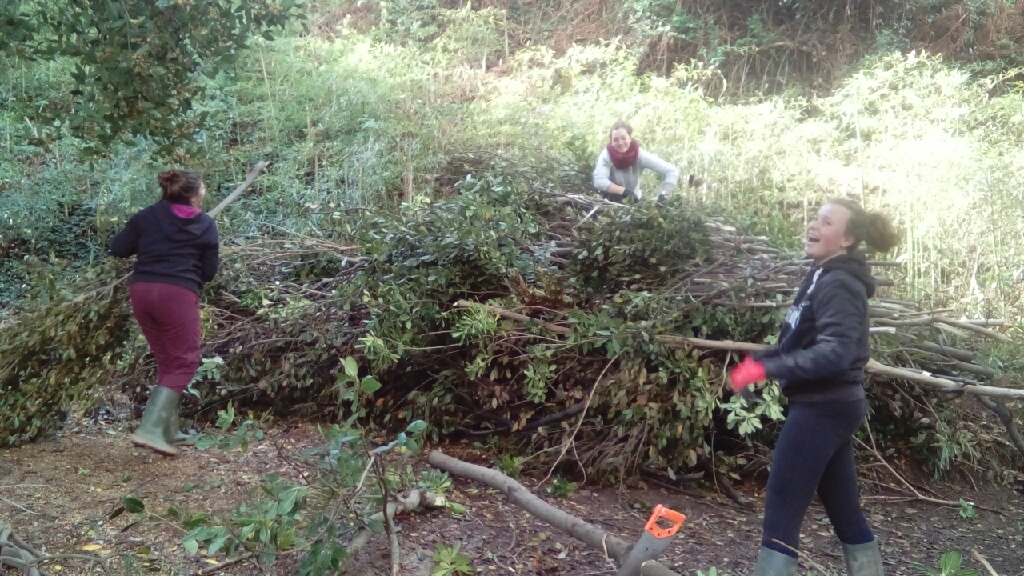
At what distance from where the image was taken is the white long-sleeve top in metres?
6.56

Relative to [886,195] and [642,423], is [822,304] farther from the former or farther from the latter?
[886,195]

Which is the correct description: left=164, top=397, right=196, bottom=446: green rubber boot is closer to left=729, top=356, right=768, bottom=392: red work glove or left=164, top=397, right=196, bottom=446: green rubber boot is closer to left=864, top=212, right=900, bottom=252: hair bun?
left=729, top=356, right=768, bottom=392: red work glove

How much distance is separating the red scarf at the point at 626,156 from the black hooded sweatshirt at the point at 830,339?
12.6 feet

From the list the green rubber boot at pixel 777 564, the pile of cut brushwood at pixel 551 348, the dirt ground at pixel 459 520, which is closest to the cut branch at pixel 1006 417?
the pile of cut brushwood at pixel 551 348

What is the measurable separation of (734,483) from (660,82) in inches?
280

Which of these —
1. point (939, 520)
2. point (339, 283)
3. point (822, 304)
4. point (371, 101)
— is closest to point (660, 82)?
point (371, 101)

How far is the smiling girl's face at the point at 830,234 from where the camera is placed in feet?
9.25

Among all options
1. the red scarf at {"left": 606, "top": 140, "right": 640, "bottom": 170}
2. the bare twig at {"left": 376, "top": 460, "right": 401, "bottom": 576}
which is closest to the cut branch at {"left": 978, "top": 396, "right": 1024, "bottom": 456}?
the red scarf at {"left": 606, "top": 140, "right": 640, "bottom": 170}

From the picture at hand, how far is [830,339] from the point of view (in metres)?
2.66

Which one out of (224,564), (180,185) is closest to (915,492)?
(224,564)

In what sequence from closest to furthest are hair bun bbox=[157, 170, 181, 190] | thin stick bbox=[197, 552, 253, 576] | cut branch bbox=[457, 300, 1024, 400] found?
thin stick bbox=[197, 552, 253, 576]
cut branch bbox=[457, 300, 1024, 400]
hair bun bbox=[157, 170, 181, 190]

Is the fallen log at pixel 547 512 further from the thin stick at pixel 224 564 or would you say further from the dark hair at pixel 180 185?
the dark hair at pixel 180 185

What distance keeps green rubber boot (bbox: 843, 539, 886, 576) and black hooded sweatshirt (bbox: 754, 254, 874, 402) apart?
24.5 inches

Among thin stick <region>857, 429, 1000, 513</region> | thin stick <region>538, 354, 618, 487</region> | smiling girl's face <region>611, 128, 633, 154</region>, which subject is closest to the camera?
thin stick <region>538, 354, 618, 487</region>
